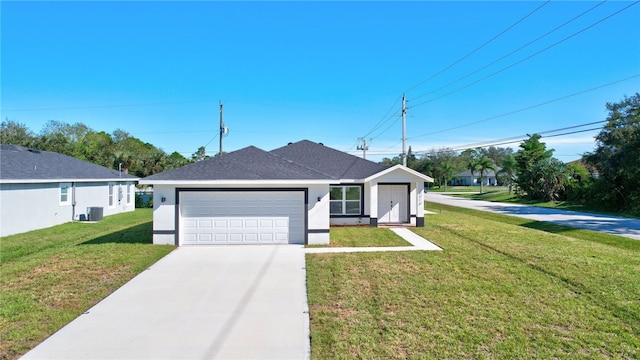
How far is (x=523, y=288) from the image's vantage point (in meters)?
7.04

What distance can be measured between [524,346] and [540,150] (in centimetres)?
A: 4016

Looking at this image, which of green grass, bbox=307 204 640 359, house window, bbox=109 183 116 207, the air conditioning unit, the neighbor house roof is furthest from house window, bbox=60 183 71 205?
green grass, bbox=307 204 640 359

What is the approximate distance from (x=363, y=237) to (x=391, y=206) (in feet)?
13.4

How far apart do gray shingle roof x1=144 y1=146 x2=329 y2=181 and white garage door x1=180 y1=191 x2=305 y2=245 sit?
592 mm

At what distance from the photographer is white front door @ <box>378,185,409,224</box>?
16.5 metres

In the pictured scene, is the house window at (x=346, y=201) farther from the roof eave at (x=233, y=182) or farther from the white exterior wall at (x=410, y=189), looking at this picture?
the roof eave at (x=233, y=182)

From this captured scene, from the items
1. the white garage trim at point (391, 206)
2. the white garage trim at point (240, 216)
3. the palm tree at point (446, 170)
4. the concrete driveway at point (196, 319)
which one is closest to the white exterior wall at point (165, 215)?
the white garage trim at point (240, 216)

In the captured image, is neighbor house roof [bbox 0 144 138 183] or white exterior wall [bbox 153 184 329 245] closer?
white exterior wall [bbox 153 184 329 245]

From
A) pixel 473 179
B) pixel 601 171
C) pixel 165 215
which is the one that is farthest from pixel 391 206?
pixel 473 179

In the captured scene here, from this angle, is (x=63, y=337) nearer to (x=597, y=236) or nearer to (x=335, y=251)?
(x=335, y=251)

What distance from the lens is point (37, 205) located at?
51.2ft

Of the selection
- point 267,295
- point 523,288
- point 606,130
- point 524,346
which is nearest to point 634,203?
point 606,130

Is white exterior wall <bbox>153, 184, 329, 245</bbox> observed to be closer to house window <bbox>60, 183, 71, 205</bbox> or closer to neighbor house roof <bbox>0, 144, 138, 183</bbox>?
neighbor house roof <bbox>0, 144, 138, 183</bbox>

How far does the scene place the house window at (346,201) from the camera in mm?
16438
